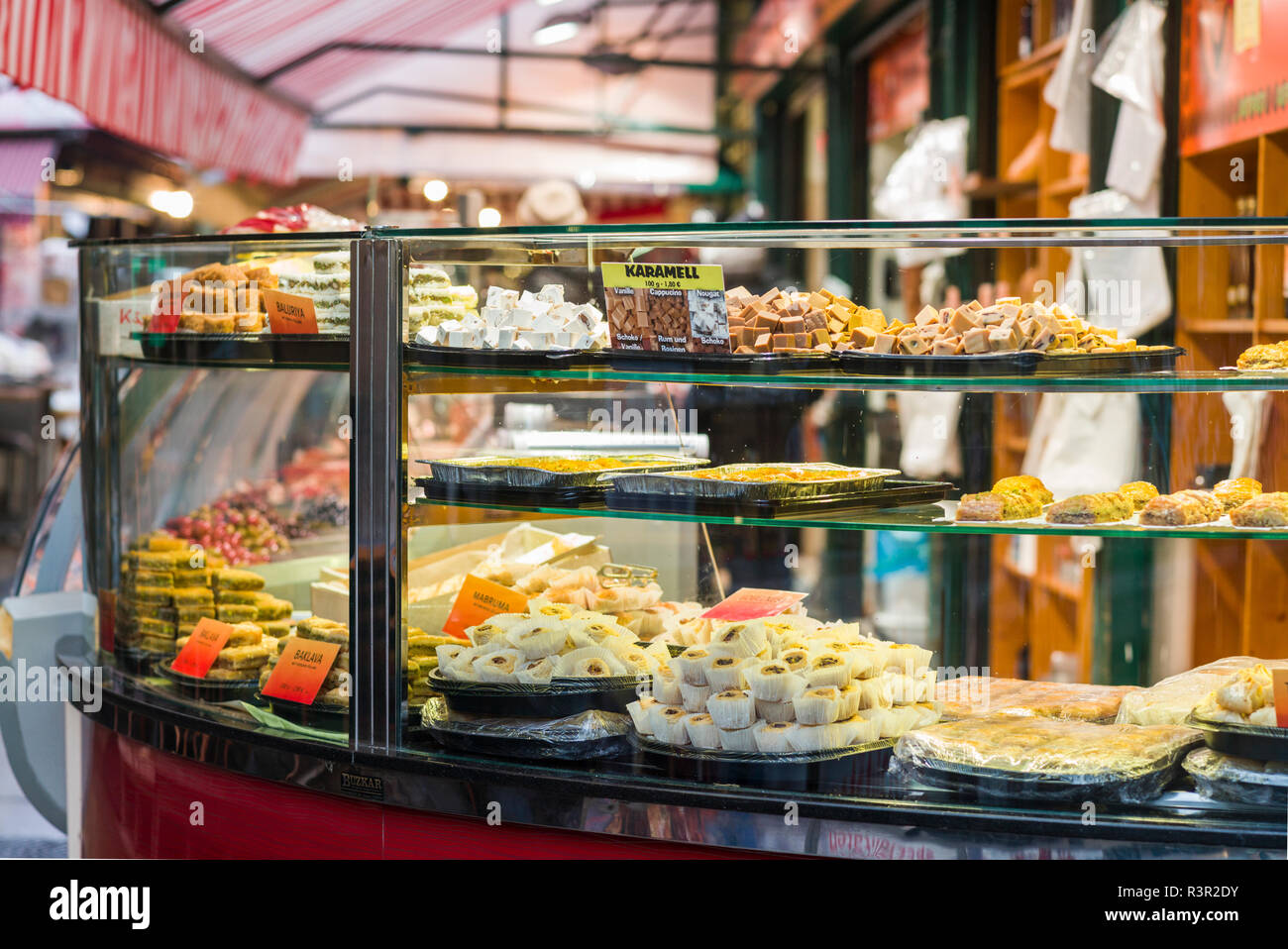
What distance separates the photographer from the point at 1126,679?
445 cm

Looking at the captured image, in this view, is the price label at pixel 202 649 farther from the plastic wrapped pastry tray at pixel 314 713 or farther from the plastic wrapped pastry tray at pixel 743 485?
the plastic wrapped pastry tray at pixel 743 485

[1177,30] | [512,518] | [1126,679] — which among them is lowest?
[1126,679]

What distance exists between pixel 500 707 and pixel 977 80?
16.0 feet

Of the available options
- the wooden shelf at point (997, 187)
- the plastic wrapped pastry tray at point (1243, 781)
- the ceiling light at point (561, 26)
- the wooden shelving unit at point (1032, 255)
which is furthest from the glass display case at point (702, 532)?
the ceiling light at point (561, 26)

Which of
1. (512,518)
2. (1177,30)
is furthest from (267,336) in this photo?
(1177,30)

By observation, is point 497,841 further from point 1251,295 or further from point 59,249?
point 59,249

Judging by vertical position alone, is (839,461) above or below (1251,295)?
below

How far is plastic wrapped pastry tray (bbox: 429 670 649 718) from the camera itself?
2.52m

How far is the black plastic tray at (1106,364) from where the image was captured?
Result: 7.86 ft

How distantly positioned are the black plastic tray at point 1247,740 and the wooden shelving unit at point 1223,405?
0.48 metres

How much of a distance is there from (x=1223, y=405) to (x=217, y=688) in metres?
2.23

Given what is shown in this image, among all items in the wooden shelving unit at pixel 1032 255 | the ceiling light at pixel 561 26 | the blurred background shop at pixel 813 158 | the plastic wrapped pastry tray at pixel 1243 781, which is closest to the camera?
the plastic wrapped pastry tray at pixel 1243 781
